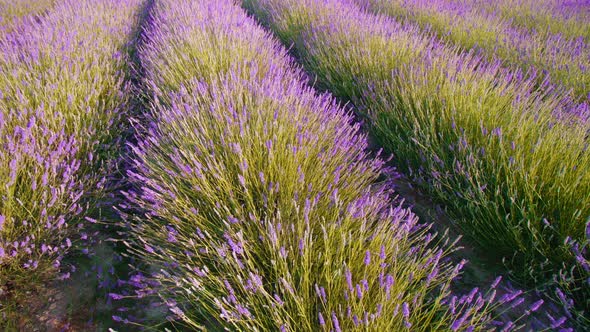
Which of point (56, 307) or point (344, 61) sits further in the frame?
point (344, 61)

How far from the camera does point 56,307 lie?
172 cm

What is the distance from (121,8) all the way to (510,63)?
548 cm

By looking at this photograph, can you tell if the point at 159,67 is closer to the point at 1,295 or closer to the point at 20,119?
the point at 20,119

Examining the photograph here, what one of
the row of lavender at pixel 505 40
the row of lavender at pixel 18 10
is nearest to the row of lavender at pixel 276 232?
the row of lavender at pixel 505 40

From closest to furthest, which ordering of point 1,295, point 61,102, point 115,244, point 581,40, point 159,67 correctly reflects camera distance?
point 1,295 → point 115,244 → point 61,102 → point 159,67 → point 581,40

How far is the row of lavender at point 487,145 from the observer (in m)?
1.60

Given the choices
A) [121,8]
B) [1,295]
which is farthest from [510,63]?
[121,8]

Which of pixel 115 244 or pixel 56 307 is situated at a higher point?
pixel 115 244

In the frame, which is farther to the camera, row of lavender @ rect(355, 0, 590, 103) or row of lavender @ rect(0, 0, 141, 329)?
row of lavender @ rect(355, 0, 590, 103)

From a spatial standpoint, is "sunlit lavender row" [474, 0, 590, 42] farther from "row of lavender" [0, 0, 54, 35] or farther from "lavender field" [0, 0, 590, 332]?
"row of lavender" [0, 0, 54, 35]

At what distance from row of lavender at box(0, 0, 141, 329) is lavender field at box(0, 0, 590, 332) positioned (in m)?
0.02

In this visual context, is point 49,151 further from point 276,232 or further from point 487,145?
point 487,145

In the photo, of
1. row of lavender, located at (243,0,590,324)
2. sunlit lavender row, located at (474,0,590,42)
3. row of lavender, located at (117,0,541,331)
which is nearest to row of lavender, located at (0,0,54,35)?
row of lavender, located at (117,0,541,331)

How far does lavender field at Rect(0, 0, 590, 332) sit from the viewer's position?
4.18 feet
